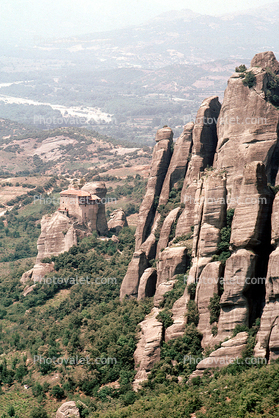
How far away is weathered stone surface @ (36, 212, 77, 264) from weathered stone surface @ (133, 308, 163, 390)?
2792cm

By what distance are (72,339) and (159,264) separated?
10.7 m

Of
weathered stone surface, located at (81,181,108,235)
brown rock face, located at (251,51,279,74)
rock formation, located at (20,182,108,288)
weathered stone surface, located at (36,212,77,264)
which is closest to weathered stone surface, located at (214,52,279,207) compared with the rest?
brown rock face, located at (251,51,279,74)

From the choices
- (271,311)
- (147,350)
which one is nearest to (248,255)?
(271,311)

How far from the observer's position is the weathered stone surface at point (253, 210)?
38281mm

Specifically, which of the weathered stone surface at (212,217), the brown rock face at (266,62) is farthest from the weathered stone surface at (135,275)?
the brown rock face at (266,62)

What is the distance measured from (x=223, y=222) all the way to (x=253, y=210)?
4.23 metres

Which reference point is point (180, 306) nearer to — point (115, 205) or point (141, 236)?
point (141, 236)

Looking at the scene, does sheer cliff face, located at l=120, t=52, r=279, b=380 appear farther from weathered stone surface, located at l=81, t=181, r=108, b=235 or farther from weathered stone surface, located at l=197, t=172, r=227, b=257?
weathered stone surface, located at l=81, t=181, r=108, b=235

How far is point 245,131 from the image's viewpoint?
46188mm

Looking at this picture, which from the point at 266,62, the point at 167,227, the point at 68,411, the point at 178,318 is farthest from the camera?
the point at 167,227

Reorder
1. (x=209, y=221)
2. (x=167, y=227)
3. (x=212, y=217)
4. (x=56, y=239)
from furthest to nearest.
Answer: (x=56, y=239)
(x=167, y=227)
(x=209, y=221)
(x=212, y=217)

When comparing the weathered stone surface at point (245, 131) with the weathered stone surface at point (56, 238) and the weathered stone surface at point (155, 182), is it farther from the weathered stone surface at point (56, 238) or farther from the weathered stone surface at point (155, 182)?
the weathered stone surface at point (56, 238)

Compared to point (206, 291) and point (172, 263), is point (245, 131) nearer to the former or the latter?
point (172, 263)

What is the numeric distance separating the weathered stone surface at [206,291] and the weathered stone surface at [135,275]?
13888 mm
